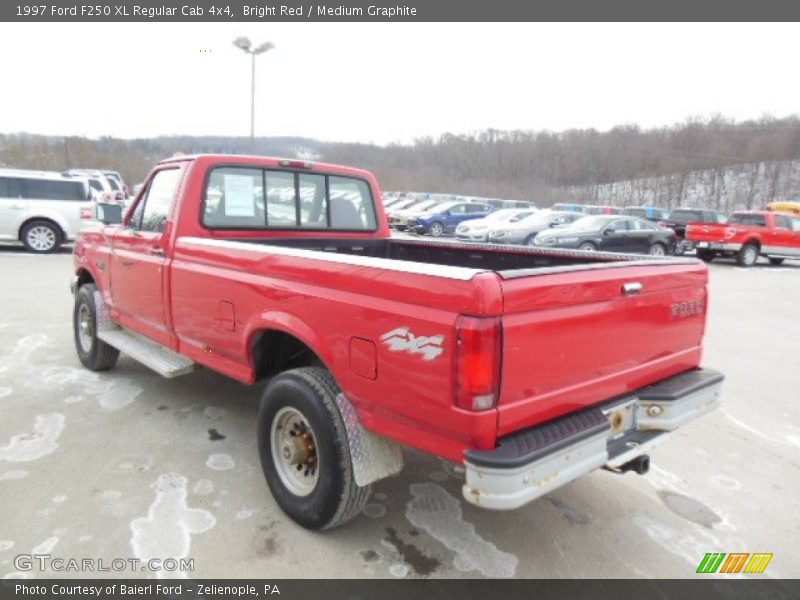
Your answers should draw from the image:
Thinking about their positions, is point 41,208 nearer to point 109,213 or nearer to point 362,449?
point 109,213

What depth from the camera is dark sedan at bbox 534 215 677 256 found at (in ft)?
55.8

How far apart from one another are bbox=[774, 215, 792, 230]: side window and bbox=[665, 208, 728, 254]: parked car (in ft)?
4.88

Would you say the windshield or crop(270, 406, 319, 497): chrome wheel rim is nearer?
crop(270, 406, 319, 497): chrome wheel rim

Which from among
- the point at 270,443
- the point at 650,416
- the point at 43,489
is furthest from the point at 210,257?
the point at 650,416

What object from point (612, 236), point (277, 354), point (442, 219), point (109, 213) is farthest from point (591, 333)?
point (442, 219)

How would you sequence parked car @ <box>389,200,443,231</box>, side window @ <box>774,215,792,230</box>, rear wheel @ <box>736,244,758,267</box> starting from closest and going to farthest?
rear wheel @ <box>736,244,758,267</box>, side window @ <box>774,215,792,230</box>, parked car @ <box>389,200,443,231</box>

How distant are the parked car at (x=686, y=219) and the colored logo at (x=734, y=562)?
18.1 m

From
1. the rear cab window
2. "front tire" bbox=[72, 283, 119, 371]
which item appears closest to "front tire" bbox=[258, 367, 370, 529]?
the rear cab window

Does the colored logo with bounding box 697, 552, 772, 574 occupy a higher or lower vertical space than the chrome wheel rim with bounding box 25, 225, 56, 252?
lower

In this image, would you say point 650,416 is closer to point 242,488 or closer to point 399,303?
point 399,303

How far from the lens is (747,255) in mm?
18594

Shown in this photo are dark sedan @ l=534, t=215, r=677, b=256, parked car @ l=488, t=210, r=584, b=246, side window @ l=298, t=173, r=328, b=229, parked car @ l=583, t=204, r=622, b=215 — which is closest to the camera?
side window @ l=298, t=173, r=328, b=229

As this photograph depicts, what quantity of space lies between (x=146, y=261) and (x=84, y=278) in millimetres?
1998
